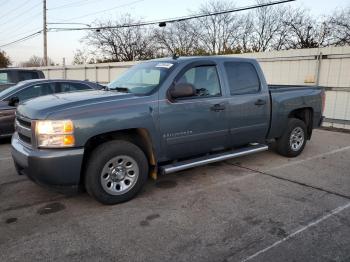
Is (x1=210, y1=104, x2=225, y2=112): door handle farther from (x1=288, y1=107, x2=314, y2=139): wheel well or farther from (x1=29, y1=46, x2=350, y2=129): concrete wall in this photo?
(x1=29, y1=46, x2=350, y2=129): concrete wall

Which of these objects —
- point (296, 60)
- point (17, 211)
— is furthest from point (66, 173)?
point (296, 60)

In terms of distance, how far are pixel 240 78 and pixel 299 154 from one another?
240cm

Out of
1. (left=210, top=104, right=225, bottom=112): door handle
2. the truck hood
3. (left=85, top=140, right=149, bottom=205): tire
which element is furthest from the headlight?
(left=210, top=104, right=225, bottom=112): door handle

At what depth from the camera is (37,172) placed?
3.71m

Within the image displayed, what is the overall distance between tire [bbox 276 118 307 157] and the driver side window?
2.07m

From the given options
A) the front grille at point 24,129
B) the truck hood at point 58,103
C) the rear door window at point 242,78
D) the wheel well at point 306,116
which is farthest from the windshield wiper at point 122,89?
the wheel well at point 306,116

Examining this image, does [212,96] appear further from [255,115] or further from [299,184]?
[299,184]

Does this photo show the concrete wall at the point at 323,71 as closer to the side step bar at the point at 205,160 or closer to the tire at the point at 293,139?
the tire at the point at 293,139

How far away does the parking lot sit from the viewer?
3.10 m

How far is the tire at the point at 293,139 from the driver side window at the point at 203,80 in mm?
2066

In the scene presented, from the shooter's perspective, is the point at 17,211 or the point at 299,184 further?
the point at 299,184

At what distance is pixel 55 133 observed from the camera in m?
3.66

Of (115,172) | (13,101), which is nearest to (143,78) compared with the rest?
(115,172)

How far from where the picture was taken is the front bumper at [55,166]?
3660 millimetres
